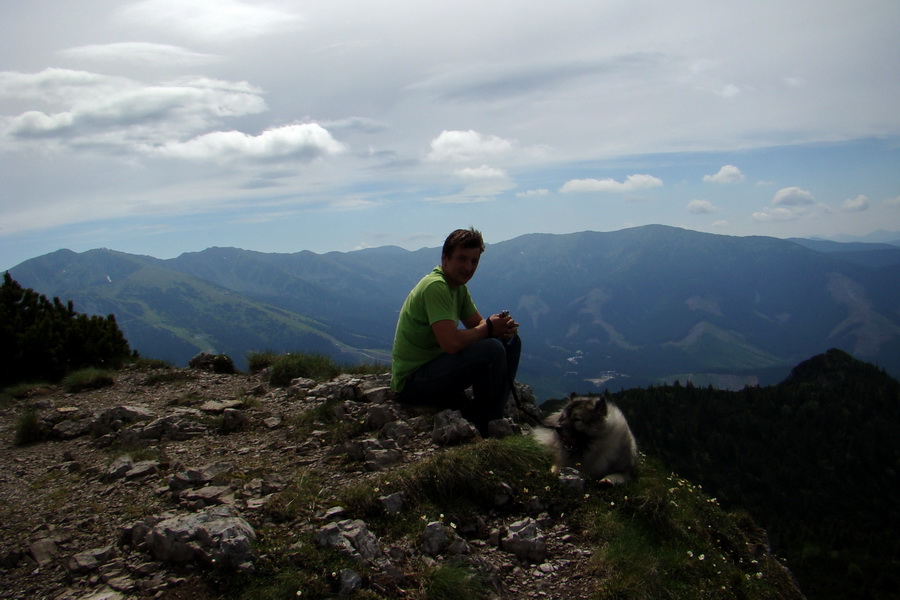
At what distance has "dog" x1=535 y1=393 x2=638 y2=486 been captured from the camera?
6512 mm

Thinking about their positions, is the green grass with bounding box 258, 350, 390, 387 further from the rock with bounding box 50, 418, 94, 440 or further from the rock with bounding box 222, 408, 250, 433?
the rock with bounding box 50, 418, 94, 440

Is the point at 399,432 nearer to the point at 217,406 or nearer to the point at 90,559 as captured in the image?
the point at 90,559

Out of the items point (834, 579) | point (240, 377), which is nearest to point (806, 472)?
point (834, 579)

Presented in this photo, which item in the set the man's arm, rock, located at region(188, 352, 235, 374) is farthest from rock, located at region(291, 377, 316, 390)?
the man's arm

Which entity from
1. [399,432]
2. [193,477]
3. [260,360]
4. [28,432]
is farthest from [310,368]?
[193,477]

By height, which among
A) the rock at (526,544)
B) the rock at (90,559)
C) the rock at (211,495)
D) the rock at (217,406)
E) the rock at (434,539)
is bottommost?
the rock at (526,544)

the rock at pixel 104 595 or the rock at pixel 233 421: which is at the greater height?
the rock at pixel 233 421

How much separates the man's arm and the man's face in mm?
684

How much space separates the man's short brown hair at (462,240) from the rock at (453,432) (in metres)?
2.21

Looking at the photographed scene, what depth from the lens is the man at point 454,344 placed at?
22.8 feet

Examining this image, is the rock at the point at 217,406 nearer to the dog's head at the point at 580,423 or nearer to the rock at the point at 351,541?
the rock at the point at 351,541

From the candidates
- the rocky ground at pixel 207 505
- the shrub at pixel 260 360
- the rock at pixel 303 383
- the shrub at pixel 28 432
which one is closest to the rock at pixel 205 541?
the rocky ground at pixel 207 505

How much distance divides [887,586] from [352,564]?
7430cm

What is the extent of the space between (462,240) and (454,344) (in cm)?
134
